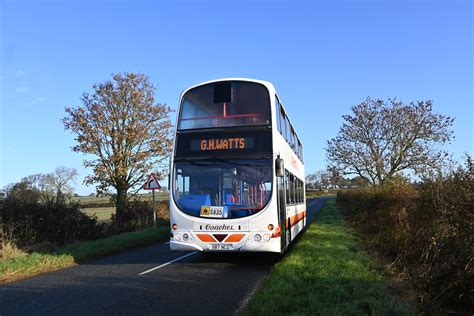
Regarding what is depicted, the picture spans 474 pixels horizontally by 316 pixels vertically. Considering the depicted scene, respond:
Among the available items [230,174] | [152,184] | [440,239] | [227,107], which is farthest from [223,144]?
[152,184]

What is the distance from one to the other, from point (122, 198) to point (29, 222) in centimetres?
1207

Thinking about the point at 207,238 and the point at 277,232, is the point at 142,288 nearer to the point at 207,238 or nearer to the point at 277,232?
the point at 207,238

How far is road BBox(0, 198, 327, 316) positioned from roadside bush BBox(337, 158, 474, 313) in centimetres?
337

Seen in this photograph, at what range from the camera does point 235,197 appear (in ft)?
32.9

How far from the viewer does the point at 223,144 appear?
10.2 metres

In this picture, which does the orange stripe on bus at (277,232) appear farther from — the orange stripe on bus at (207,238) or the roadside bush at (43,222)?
the roadside bush at (43,222)

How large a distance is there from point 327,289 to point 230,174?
13.3ft

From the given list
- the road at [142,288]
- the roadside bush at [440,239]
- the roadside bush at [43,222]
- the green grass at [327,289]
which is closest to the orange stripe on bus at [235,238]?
the road at [142,288]

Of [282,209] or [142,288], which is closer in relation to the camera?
[142,288]

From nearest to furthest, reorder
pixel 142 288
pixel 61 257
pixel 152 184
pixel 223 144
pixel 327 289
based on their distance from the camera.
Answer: pixel 327 289 < pixel 142 288 < pixel 223 144 < pixel 61 257 < pixel 152 184

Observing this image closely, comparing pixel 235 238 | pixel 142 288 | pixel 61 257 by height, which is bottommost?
pixel 142 288

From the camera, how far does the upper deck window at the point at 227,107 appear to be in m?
10.4

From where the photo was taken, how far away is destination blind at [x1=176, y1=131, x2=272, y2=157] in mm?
10117

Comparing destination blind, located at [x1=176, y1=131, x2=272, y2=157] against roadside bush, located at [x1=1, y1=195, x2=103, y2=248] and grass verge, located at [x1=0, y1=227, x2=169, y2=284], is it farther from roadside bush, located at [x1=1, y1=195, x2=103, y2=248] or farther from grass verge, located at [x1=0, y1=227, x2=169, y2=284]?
roadside bush, located at [x1=1, y1=195, x2=103, y2=248]
